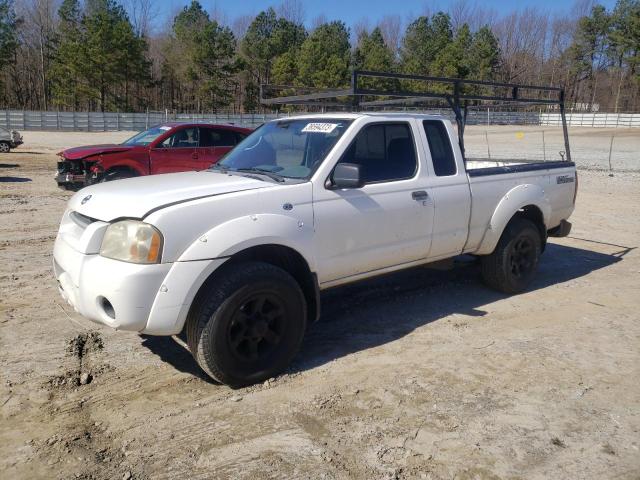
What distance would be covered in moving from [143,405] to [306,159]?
2.19 metres

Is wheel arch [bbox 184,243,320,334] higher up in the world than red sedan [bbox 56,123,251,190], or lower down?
lower down

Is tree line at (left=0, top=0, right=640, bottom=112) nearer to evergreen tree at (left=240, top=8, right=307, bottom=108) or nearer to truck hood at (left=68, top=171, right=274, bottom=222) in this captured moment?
evergreen tree at (left=240, top=8, right=307, bottom=108)

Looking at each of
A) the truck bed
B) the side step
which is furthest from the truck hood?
the side step

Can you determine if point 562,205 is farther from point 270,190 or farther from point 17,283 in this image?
point 17,283

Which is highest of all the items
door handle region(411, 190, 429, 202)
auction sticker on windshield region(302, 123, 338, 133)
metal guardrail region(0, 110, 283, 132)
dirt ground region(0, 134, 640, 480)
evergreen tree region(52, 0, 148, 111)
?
evergreen tree region(52, 0, 148, 111)

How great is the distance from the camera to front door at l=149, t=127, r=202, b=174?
11.7 m

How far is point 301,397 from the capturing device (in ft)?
12.7

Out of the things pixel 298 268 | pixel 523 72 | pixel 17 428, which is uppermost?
pixel 523 72

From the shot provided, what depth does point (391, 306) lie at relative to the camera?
18.9 feet

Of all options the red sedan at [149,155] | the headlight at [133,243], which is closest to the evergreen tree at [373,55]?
the red sedan at [149,155]

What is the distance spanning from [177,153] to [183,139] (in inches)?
13.6

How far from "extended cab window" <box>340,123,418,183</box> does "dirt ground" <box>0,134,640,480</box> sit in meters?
1.40

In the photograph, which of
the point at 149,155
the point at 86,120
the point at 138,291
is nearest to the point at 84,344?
the point at 138,291

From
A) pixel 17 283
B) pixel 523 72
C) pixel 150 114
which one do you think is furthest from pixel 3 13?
pixel 523 72
